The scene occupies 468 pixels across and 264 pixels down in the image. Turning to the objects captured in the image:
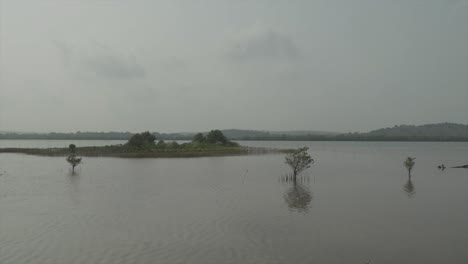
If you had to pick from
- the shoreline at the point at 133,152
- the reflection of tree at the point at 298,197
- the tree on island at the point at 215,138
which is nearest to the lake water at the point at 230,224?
the reflection of tree at the point at 298,197

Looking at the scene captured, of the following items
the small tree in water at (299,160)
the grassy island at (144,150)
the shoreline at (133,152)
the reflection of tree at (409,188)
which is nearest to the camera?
the reflection of tree at (409,188)

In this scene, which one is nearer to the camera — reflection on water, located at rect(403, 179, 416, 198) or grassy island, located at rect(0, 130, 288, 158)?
reflection on water, located at rect(403, 179, 416, 198)

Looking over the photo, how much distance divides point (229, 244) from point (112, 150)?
88.0 metres

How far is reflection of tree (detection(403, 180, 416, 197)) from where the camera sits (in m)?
36.7

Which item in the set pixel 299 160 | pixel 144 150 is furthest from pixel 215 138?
pixel 299 160

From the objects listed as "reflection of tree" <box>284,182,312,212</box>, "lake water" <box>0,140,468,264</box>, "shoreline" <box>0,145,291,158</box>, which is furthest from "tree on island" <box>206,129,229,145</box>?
"reflection of tree" <box>284,182,312,212</box>

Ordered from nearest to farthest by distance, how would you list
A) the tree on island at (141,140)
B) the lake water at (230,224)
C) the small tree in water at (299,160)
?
the lake water at (230,224) < the small tree in water at (299,160) < the tree on island at (141,140)

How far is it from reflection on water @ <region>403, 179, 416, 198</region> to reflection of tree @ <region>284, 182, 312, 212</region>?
1050 centimetres

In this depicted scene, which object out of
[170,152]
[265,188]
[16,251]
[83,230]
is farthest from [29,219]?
[170,152]

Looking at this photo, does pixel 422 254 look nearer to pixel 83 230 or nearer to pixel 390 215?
pixel 390 215

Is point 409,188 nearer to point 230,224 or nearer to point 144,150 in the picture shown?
point 230,224

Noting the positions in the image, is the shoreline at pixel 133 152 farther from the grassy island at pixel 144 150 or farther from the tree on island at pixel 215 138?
the tree on island at pixel 215 138

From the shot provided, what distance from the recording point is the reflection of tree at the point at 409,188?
36.7m

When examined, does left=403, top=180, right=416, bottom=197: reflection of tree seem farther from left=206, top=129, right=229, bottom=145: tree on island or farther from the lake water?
left=206, top=129, right=229, bottom=145: tree on island
